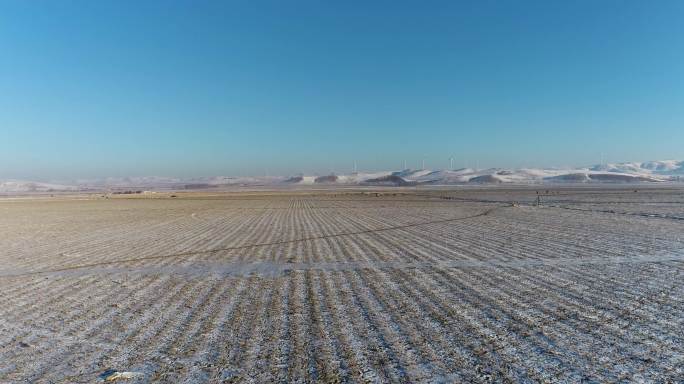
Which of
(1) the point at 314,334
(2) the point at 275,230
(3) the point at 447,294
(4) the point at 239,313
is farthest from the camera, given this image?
(2) the point at 275,230

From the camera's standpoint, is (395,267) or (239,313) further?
(395,267)

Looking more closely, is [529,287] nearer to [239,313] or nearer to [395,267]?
[395,267]

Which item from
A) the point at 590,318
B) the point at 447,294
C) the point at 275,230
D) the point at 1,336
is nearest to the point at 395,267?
the point at 447,294

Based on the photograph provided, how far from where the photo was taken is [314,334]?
5.55m

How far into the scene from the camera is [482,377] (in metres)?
4.23

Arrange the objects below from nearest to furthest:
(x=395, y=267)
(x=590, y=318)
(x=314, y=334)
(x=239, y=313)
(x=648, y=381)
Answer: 1. (x=648, y=381)
2. (x=314, y=334)
3. (x=590, y=318)
4. (x=239, y=313)
5. (x=395, y=267)

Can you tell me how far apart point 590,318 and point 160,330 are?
615 cm

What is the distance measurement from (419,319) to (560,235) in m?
12.3

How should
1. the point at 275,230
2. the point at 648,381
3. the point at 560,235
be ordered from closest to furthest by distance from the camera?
the point at 648,381 < the point at 560,235 < the point at 275,230

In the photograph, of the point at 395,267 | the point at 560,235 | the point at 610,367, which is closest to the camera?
the point at 610,367

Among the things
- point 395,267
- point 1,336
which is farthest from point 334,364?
point 395,267

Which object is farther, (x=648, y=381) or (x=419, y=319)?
(x=419, y=319)

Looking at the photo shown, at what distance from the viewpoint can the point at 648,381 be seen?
4.11 meters

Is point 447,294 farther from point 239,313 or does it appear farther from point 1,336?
point 1,336
